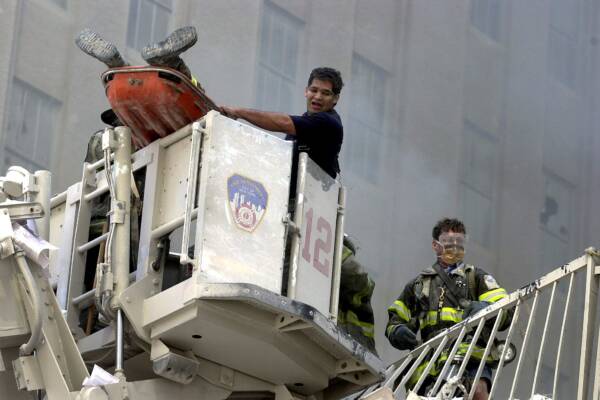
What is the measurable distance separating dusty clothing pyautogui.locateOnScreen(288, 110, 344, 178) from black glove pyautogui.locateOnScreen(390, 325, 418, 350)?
1.15m

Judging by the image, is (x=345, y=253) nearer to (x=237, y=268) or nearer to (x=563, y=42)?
(x=237, y=268)

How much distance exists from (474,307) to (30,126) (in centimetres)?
894

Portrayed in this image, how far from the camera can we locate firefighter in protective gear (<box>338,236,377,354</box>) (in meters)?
10.1

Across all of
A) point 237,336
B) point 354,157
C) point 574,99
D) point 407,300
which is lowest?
point 237,336

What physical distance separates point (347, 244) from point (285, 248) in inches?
46.2

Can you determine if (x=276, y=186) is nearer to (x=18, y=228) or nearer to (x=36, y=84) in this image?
(x=18, y=228)

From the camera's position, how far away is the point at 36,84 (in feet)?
59.6

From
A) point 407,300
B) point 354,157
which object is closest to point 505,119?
point 354,157

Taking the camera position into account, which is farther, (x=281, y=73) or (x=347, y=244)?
(x=281, y=73)

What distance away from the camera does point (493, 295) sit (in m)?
10.3

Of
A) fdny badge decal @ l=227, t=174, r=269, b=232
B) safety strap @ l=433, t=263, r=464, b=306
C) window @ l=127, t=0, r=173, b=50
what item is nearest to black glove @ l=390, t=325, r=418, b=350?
safety strap @ l=433, t=263, r=464, b=306

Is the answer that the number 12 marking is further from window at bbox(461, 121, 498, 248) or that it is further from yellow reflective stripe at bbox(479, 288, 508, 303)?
window at bbox(461, 121, 498, 248)

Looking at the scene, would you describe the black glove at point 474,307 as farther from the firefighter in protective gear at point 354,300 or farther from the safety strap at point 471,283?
the firefighter in protective gear at point 354,300

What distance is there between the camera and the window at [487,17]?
24.2 meters
